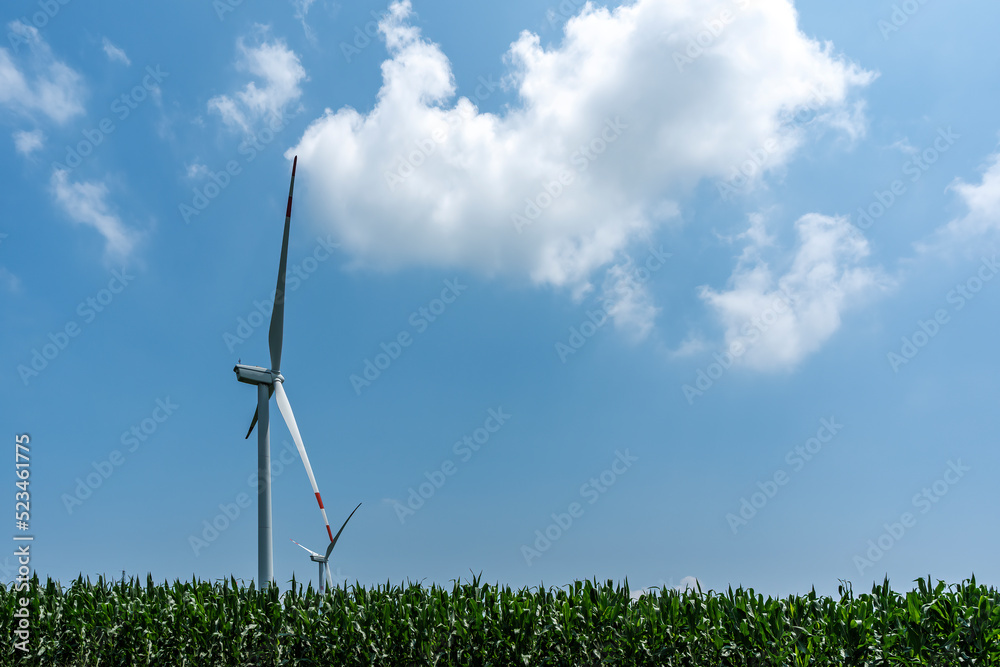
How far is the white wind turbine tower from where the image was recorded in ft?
61.0

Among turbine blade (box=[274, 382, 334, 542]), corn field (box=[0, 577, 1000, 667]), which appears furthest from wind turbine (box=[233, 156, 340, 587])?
corn field (box=[0, 577, 1000, 667])

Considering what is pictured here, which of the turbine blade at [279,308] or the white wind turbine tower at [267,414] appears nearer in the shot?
the white wind turbine tower at [267,414]

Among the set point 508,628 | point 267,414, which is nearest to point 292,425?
point 267,414

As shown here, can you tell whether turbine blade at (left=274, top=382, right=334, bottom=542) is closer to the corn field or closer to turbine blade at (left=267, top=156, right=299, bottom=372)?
turbine blade at (left=267, top=156, right=299, bottom=372)

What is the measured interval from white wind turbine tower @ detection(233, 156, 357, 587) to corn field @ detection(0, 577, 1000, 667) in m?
5.85

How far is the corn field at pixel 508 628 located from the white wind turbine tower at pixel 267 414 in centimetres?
585

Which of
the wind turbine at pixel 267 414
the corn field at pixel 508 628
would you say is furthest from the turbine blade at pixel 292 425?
the corn field at pixel 508 628

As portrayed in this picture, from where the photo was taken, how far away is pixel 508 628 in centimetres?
987

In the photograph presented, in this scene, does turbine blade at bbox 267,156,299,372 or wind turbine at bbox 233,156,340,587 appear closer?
wind turbine at bbox 233,156,340,587

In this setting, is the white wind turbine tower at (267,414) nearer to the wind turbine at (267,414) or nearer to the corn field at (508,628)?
the wind turbine at (267,414)

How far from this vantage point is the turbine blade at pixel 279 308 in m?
22.8

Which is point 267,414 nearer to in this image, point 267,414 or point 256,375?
point 267,414

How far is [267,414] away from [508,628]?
13.8m

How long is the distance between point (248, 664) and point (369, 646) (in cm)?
216
